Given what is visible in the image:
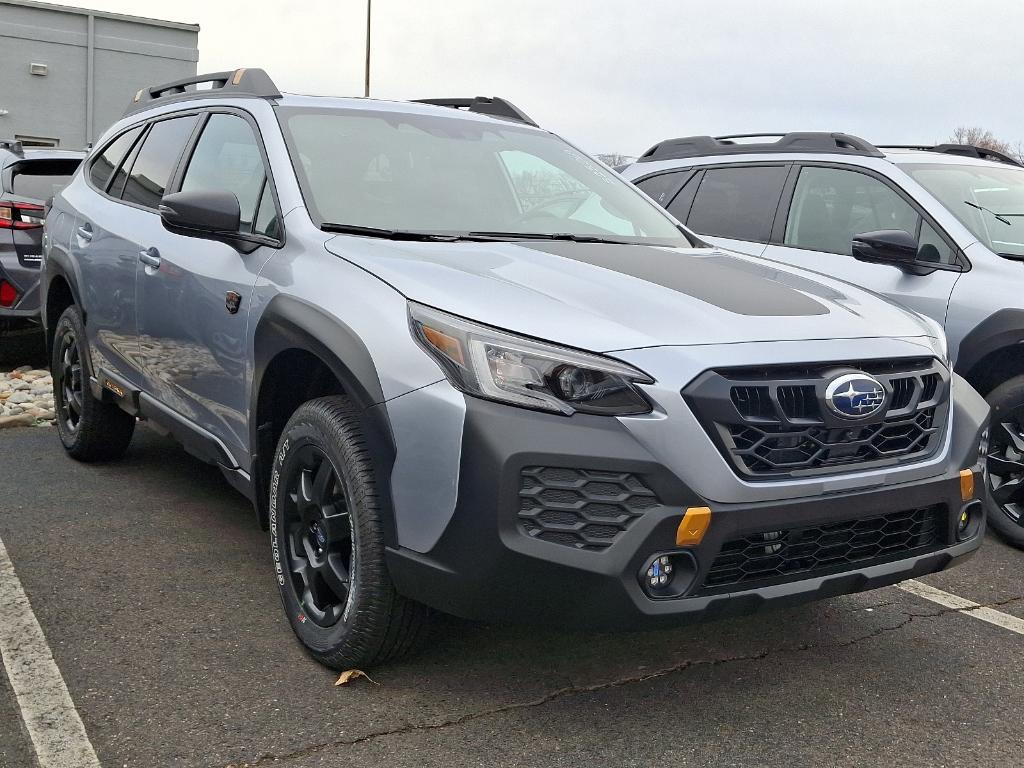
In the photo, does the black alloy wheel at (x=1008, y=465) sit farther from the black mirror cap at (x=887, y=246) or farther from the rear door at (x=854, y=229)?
the black mirror cap at (x=887, y=246)

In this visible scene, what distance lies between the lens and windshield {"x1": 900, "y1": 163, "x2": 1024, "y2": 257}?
4.96 meters

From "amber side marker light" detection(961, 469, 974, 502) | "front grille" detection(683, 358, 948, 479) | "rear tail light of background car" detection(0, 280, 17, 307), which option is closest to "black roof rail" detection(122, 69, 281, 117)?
"front grille" detection(683, 358, 948, 479)

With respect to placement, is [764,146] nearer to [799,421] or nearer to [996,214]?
[996,214]

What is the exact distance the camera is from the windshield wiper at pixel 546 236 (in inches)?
141

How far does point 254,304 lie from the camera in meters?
3.46

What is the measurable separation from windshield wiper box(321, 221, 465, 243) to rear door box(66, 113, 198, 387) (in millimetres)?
1352

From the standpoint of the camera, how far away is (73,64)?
3195cm

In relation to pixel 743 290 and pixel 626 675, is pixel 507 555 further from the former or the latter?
pixel 743 290

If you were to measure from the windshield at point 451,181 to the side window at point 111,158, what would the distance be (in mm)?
1625

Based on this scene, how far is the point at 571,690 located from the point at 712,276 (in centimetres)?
129

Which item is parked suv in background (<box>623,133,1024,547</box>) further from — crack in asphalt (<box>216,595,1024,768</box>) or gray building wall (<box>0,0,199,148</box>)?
gray building wall (<box>0,0,199,148</box>)

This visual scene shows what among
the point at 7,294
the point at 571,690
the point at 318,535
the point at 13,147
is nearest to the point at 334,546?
the point at 318,535

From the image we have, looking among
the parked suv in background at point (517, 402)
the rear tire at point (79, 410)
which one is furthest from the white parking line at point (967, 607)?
the rear tire at point (79, 410)

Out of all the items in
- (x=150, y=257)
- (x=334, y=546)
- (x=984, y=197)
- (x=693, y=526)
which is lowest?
(x=334, y=546)
